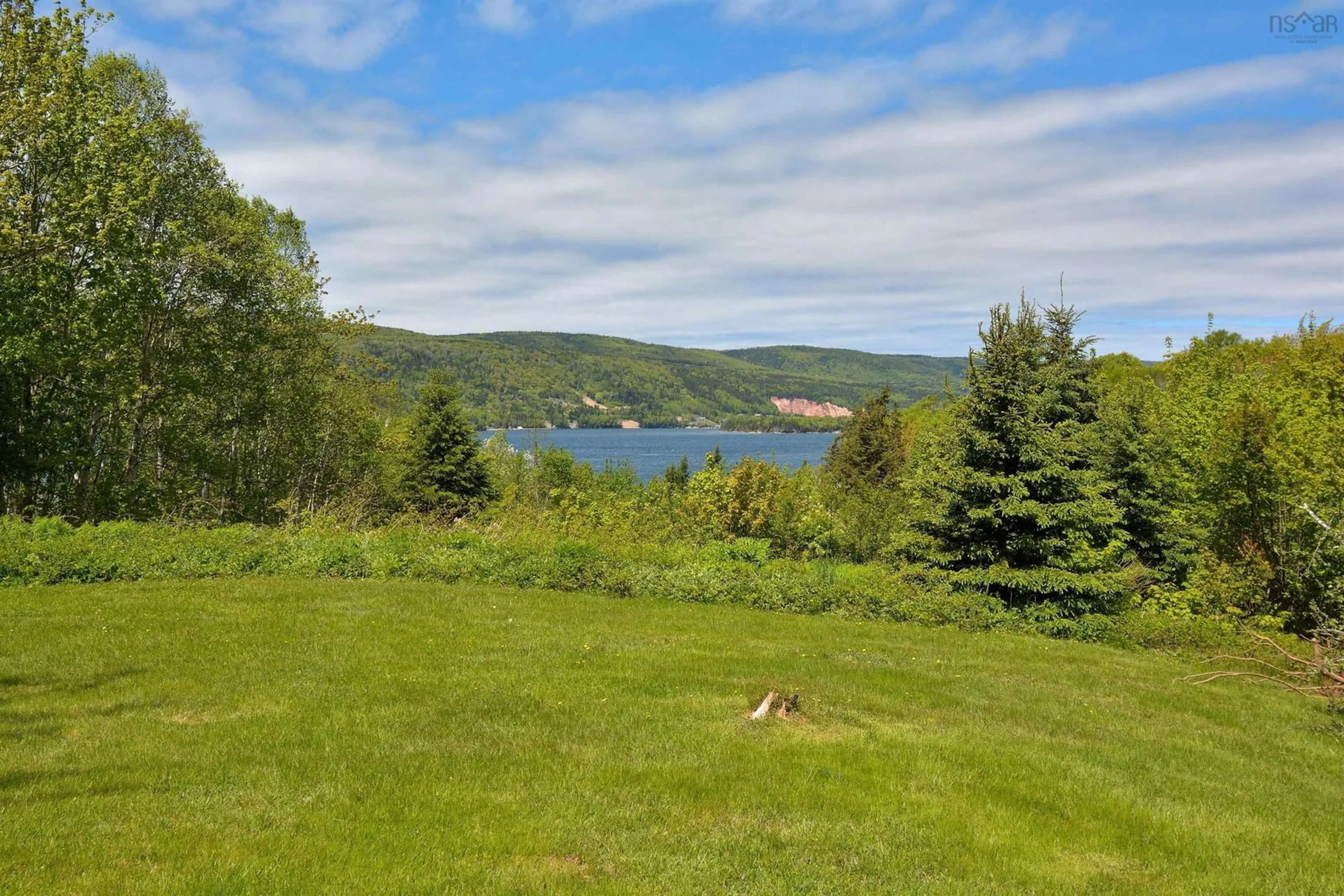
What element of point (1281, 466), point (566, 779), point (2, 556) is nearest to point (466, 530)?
point (2, 556)

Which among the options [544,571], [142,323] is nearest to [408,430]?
[142,323]

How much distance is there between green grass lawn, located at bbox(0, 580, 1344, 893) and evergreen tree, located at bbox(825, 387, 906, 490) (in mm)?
35529

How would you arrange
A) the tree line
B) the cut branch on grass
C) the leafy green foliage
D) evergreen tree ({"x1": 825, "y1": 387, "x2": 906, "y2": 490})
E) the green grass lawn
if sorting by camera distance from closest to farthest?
the green grass lawn < the cut branch on grass < the tree line < the leafy green foliage < evergreen tree ({"x1": 825, "y1": 387, "x2": 906, "y2": 490})

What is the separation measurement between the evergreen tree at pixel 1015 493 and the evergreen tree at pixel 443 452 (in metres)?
20.7

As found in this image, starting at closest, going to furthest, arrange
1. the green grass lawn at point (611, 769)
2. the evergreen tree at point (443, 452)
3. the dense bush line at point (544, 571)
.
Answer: the green grass lawn at point (611, 769)
the dense bush line at point (544, 571)
the evergreen tree at point (443, 452)

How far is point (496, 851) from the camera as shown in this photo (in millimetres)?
5152

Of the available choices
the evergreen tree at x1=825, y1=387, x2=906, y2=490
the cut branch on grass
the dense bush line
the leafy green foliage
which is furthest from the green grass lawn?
the evergreen tree at x1=825, y1=387, x2=906, y2=490

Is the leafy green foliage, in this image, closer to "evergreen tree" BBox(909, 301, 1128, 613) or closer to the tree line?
the tree line

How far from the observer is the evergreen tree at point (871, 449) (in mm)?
47375

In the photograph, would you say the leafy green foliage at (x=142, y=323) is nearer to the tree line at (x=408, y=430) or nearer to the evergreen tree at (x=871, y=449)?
the tree line at (x=408, y=430)

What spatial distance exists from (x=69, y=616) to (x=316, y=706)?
664 cm

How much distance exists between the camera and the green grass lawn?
504cm

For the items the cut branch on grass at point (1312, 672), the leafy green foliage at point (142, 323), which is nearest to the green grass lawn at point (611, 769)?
the cut branch on grass at point (1312, 672)

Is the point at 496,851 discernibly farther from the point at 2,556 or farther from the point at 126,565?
the point at 2,556
